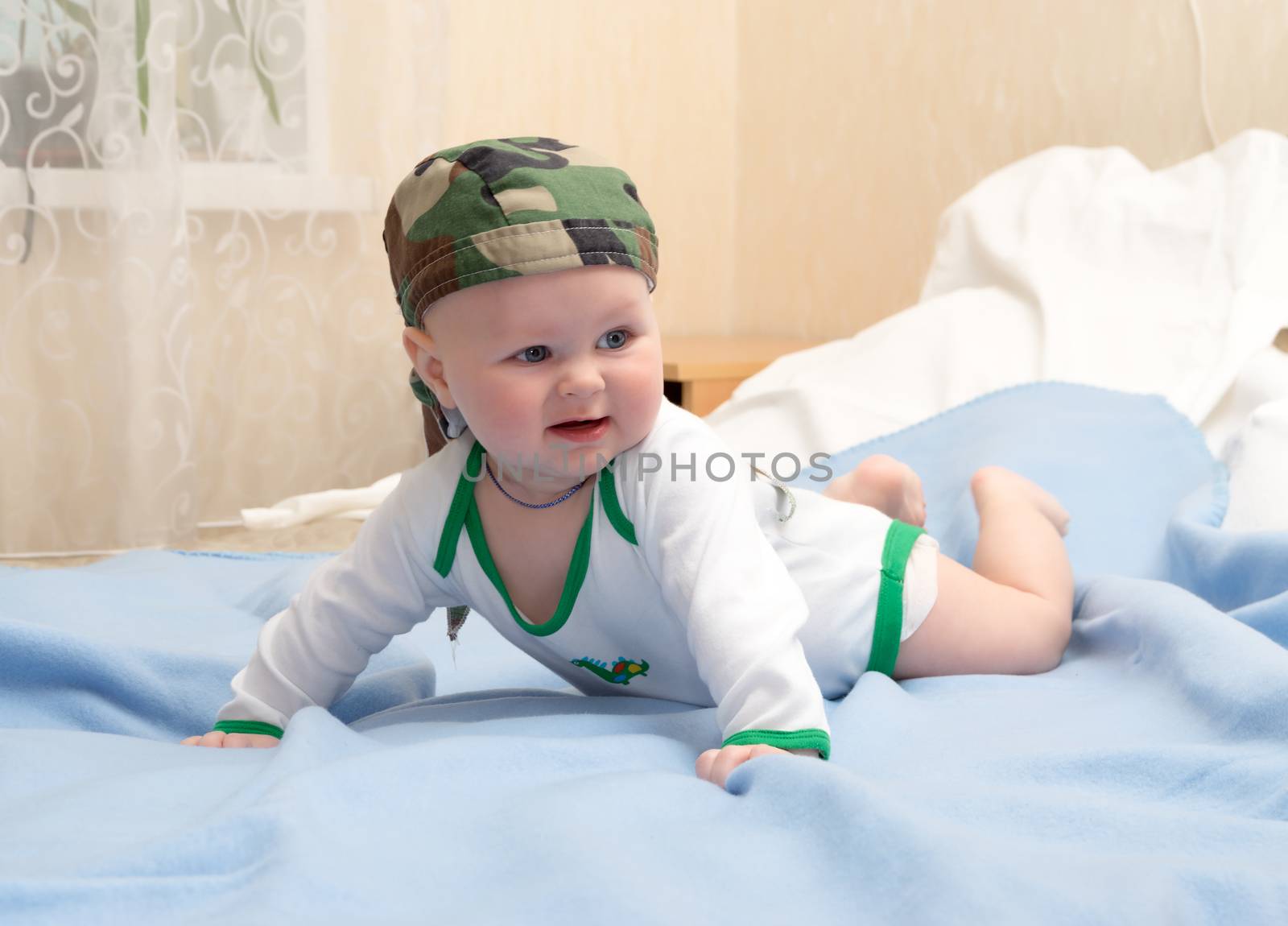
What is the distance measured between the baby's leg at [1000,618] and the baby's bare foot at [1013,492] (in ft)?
0.35

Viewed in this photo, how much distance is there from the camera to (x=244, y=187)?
2289 mm

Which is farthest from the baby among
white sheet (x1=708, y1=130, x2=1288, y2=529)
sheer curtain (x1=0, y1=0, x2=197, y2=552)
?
sheer curtain (x1=0, y1=0, x2=197, y2=552)

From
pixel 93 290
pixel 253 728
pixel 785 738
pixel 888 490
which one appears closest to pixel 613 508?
pixel 785 738

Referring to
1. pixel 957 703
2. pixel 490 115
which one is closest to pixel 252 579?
pixel 957 703

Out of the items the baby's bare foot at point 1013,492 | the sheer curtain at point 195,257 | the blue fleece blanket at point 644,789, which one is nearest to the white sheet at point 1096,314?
the baby's bare foot at point 1013,492

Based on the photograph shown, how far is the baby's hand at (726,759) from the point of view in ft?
2.51

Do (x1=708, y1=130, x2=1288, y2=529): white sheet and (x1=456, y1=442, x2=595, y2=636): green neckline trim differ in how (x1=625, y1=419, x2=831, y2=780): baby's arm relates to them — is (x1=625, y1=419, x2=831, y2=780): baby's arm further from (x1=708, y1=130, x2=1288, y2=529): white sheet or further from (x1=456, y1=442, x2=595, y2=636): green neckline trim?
(x1=708, y1=130, x2=1288, y2=529): white sheet

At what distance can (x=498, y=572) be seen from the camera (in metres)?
0.96

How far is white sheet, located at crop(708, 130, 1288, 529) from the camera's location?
5.23 ft

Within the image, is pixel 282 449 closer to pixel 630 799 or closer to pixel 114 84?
pixel 114 84

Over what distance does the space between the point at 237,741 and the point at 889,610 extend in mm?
545

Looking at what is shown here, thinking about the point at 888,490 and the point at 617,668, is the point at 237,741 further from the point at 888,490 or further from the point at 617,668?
the point at 888,490

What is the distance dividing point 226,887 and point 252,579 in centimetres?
93

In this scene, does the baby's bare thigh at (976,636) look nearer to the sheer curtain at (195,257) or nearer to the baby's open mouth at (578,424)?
the baby's open mouth at (578,424)
